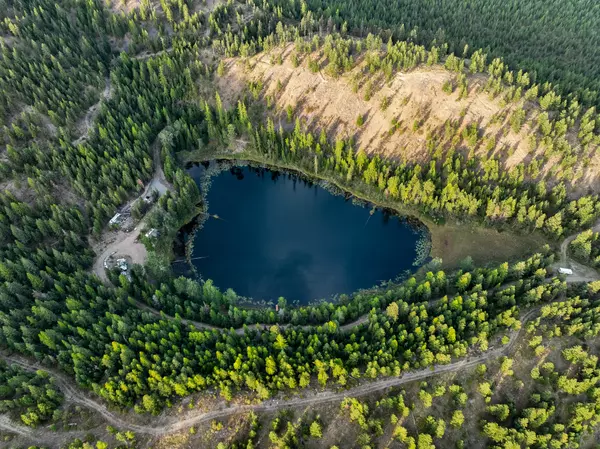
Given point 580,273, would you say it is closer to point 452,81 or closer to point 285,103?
point 452,81

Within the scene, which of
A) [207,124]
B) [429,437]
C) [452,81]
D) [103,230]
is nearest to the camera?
[429,437]

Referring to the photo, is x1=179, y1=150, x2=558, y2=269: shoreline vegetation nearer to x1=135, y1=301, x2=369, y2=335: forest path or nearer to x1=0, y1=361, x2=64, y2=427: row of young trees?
x1=135, y1=301, x2=369, y2=335: forest path

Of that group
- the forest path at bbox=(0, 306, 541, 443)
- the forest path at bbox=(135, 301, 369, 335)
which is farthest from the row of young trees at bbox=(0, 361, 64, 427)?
the forest path at bbox=(135, 301, 369, 335)

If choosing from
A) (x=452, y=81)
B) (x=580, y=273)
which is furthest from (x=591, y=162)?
(x=452, y=81)

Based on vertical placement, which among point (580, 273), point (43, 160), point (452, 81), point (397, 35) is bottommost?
point (580, 273)

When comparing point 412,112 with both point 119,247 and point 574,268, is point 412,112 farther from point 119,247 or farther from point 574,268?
point 119,247

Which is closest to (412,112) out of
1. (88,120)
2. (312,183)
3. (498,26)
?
(312,183)

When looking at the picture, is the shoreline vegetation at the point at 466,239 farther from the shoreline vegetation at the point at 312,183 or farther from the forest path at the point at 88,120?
the forest path at the point at 88,120
